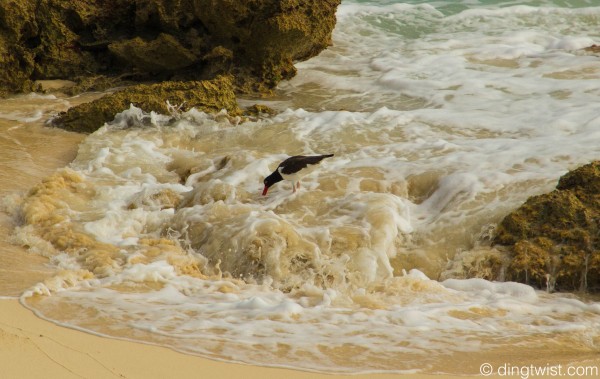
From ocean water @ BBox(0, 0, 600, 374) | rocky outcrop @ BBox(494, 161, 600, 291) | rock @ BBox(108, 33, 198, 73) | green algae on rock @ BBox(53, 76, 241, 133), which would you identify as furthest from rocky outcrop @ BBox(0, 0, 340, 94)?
rocky outcrop @ BBox(494, 161, 600, 291)

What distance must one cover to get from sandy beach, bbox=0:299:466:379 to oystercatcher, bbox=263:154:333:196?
306 cm

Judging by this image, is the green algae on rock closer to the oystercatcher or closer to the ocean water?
the ocean water

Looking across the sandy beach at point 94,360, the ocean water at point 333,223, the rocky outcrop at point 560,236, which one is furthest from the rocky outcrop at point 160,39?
the sandy beach at point 94,360

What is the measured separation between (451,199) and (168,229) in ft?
8.17

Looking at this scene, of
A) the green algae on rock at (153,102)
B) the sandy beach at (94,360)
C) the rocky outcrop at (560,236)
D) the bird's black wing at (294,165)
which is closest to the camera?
the sandy beach at (94,360)

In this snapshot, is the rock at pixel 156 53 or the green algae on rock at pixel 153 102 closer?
the green algae on rock at pixel 153 102

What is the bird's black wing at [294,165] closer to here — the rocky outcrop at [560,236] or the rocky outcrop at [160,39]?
the rocky outcrop at [560,236]

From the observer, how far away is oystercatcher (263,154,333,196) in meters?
6.46

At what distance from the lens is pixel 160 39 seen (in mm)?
10055

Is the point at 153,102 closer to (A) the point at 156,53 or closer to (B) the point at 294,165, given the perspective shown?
(A) the point at 156,53

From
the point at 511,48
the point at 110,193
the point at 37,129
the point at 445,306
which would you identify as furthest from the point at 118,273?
the point at 511,48

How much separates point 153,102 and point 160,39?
1.97m

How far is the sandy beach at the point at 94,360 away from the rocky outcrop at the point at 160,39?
6.70 m

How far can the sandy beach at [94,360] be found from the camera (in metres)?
3.25
